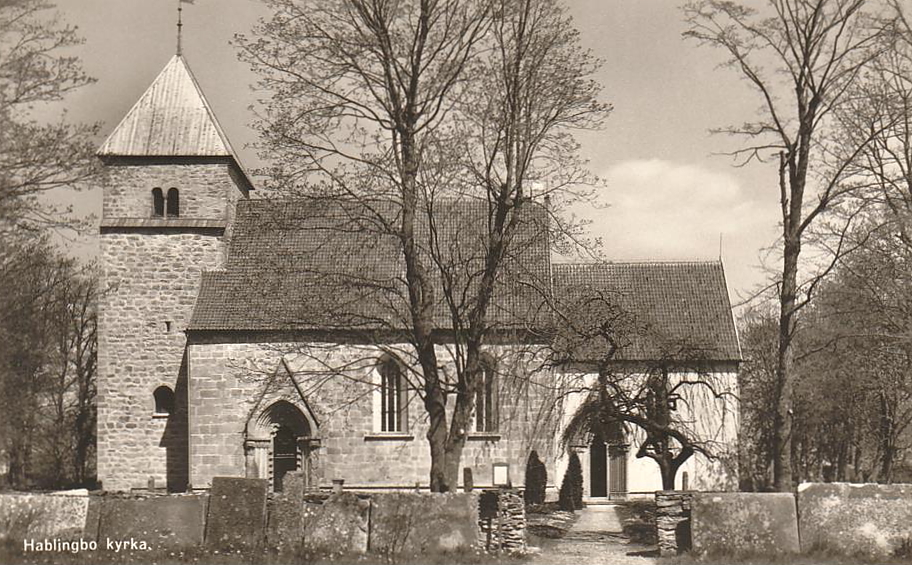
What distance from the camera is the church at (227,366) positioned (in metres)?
27.9

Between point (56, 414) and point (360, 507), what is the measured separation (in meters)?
33.2

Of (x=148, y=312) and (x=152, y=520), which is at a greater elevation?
(x=148, y=312)

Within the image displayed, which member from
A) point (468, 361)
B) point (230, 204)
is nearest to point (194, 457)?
point (230, 204)

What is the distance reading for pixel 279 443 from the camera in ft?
A: 95.1

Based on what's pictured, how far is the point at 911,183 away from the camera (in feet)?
64.5

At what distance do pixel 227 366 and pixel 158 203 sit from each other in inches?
255

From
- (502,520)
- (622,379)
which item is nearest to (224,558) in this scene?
(502,520)

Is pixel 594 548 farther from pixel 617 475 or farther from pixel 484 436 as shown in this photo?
pixel 617 475

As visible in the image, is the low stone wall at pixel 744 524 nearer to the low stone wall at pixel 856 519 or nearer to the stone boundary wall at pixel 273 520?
the low stone wall at pixel 856 519

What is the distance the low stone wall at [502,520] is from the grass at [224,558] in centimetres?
107

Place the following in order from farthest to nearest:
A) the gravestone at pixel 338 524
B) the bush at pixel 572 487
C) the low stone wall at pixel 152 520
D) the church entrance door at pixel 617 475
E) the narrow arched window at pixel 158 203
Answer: the church entrance door at pixel 617 475, the narrow arched window at pixel 158 203, the bush at pixel 572 487, the gravestone at pixel 338 524, the low stone wall at pixel 152 520

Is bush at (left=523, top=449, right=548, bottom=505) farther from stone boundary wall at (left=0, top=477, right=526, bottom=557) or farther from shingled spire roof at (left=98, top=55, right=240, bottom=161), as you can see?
shingled spire roof at (left=98, top=55, right=240, bottom=161)

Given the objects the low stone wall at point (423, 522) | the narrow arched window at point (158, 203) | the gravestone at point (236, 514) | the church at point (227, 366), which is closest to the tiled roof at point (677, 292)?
the church at point (227, 366)

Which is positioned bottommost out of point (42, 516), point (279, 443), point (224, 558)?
point (224, 558)
